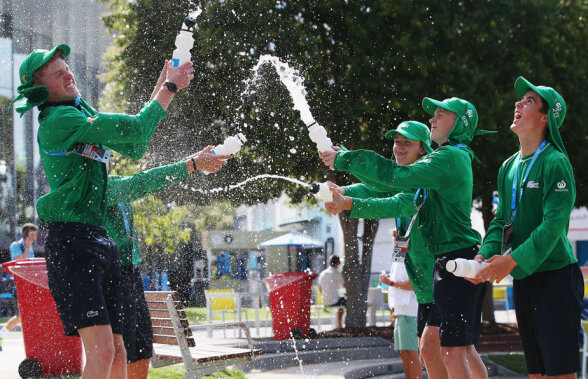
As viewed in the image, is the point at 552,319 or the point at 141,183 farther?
the point at 141,183

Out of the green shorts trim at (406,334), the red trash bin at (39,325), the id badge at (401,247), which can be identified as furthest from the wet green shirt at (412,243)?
the red trash bin at (39,325)

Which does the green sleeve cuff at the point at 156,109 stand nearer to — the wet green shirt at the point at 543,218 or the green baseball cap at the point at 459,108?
the green baseball cap at the point at 459,108

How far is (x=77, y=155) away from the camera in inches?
146

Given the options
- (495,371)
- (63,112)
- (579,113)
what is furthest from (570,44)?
(63,112)

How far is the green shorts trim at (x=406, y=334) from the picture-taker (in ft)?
22.6

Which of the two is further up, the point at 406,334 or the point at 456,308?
the point at 456,308

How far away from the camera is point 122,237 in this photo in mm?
4770

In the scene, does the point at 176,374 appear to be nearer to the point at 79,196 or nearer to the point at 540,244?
the point at 79,196

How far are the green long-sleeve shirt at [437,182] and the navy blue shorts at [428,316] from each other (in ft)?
1.50

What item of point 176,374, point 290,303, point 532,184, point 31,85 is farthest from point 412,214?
point 290,303

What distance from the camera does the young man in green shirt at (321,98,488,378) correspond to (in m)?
4.01

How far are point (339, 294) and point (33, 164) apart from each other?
10556mm

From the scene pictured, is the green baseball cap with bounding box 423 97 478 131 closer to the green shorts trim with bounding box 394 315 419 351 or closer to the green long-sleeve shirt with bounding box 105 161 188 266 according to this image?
the green long-sleeve shirt with bounding box 105 161 188 266

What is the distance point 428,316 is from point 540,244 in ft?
4.99
